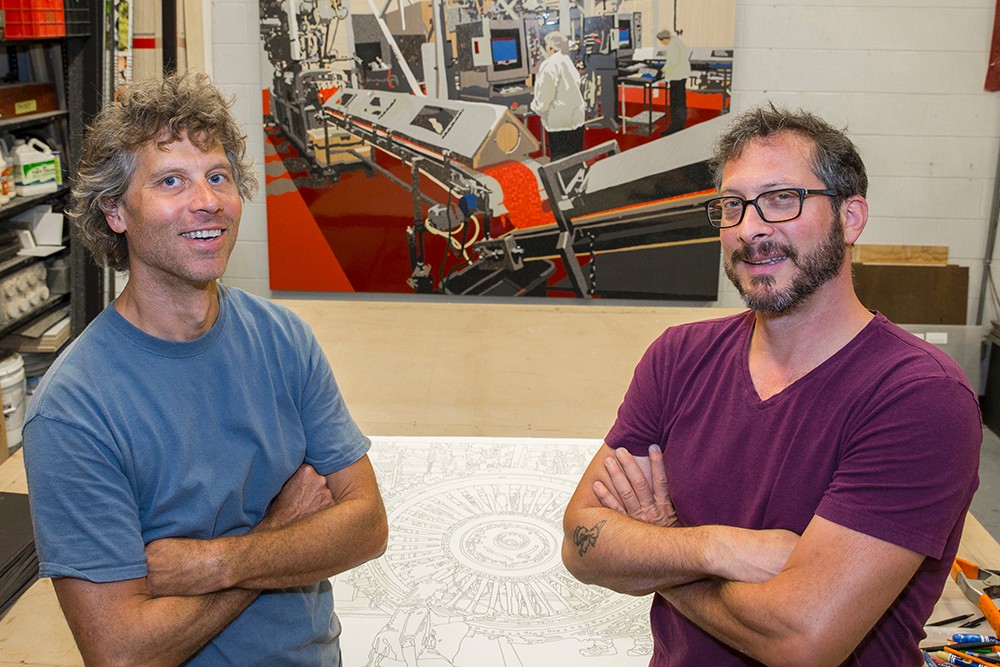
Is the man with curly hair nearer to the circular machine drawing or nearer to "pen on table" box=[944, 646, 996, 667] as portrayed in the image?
the circular machine drawing

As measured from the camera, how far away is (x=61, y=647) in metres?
1.58

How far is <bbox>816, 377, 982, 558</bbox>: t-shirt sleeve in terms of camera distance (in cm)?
118

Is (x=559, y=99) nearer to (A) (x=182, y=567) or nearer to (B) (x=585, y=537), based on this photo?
(B) (x=585, y=537)

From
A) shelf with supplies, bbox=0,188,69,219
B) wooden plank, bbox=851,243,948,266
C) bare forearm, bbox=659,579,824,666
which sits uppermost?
shelf with supplies, bbox=0,188,69,219

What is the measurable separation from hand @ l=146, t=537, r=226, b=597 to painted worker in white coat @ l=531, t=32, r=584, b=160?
3545 millimetres

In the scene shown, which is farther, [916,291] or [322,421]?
[916,291]

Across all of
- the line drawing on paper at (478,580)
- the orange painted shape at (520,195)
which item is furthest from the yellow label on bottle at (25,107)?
the line drawing on paper at (478,580)

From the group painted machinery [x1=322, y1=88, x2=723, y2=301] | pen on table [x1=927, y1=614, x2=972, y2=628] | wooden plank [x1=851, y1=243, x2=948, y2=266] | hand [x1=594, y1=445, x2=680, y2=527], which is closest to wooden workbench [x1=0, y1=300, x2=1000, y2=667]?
pen on table [x1=927, y1=614, x2=972, y2=628]

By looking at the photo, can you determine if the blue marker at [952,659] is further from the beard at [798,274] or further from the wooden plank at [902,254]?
the wooden plank at [902,254]

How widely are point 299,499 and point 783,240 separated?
89 cm

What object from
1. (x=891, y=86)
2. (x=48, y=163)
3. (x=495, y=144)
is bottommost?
(x=48, y=163)

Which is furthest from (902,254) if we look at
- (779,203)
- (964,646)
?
(779,203)

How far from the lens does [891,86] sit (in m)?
4.50

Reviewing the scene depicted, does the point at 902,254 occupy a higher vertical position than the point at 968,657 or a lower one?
higher
